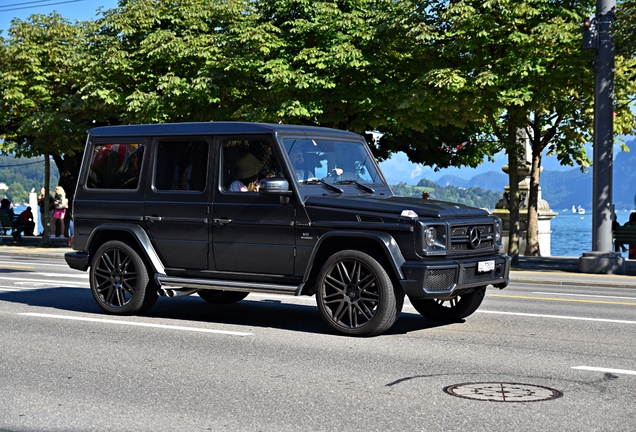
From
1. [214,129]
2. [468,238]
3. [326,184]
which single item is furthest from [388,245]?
[214,129]

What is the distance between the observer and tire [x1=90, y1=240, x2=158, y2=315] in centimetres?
1112

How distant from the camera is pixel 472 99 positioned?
21.9m

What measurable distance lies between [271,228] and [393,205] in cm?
135

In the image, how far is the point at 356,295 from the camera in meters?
9.58

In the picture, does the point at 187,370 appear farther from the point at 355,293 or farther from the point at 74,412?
the point at 355,293

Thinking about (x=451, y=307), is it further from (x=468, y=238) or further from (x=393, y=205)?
(x=393, y=205)

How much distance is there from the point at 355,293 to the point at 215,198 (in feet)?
6.64

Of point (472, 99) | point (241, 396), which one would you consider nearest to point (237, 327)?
point (241, 396)

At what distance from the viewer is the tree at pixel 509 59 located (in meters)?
20.9

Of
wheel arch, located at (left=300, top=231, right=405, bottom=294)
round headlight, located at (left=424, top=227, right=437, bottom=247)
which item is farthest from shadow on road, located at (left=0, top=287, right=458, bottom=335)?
round headlight, located at (left=424, top=227, right=437, bottom=247)

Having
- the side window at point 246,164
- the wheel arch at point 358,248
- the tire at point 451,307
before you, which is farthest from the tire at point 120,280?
the tire at point 451,307

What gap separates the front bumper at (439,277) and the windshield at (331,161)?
1.62m

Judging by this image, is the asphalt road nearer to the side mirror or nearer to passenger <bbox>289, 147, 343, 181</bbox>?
the side mirror

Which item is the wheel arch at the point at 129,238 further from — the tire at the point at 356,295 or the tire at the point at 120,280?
the tire at the point at 356,295
